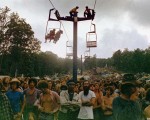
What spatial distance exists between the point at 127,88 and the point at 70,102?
281 inches

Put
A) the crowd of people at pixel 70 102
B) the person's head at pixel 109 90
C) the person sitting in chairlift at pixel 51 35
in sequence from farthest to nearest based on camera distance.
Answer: the person sitting in chairlift at pixel 51 35
the person's head at pixel 109 90
the crowd of people at pixel 70 102

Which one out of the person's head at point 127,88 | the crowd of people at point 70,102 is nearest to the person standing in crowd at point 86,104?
the crowd of people at point 70,102

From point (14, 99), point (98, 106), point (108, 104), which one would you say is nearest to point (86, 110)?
point (98, 106)

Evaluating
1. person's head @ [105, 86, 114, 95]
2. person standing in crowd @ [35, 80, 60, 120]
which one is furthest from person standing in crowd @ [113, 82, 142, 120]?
person's head @ [105, 86, 114, 95]

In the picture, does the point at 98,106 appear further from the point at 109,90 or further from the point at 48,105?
the point at 48,105

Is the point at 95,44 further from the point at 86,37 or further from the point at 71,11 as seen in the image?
the point at 71,11

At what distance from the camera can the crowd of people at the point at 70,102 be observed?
6953 millimetres

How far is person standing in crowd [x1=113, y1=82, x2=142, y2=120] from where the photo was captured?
→ 271 inches

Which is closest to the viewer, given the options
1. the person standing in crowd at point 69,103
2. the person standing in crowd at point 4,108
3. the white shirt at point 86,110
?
the person standing in crowd at point 4,108

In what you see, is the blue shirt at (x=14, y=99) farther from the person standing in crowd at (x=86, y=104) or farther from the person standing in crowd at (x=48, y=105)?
the person standing in crowd at (x=86, y=104)

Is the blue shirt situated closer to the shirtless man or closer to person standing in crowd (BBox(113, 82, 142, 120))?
the shirtless man

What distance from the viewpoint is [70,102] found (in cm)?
1388

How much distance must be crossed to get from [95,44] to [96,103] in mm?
13096

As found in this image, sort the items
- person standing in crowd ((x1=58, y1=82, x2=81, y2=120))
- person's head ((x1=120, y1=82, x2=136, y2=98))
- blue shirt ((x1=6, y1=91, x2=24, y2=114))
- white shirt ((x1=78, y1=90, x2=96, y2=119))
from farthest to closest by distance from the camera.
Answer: person standing in crowd ((x1=58, y1=82, x2=81, y2=120)), white shirt ((x1=78, y1=90, x2=96, y2=119)), blue shirt ((x1=6, y1=91, x2=24, y2=114)), person's head ((x1=120, y1=82, x2=136, y2=98))
